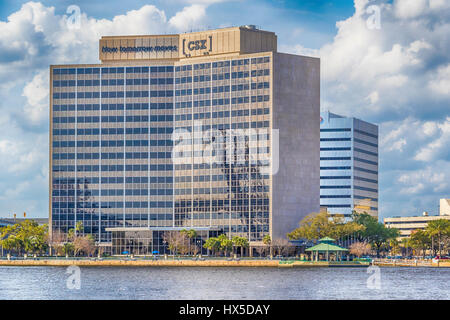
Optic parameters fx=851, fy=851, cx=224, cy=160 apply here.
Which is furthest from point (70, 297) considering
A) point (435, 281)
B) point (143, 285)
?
point (435, 281)

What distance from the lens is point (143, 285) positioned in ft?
434

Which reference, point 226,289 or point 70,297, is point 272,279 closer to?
point 226,289

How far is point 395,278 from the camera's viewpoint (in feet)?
517
